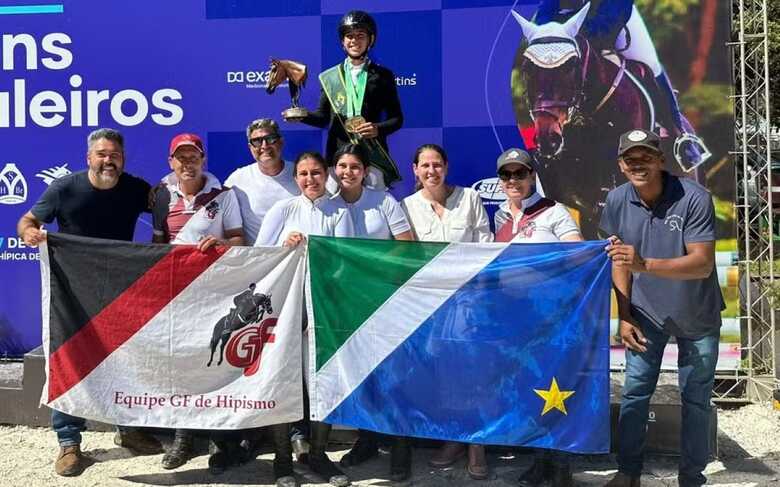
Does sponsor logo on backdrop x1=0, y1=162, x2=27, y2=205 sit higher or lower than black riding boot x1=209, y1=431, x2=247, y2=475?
higher

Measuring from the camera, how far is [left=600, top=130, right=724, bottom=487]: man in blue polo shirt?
3316 millimetres

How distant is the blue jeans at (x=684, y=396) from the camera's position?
3.45 m

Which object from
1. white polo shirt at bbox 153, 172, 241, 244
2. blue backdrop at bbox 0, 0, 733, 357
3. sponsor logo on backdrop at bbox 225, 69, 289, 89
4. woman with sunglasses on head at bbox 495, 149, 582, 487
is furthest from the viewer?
sponsor logo on backdrop at bbox 225, 69, 289, 89

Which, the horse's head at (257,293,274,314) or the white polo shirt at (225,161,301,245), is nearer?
the horse's head at (257,293,274,314)

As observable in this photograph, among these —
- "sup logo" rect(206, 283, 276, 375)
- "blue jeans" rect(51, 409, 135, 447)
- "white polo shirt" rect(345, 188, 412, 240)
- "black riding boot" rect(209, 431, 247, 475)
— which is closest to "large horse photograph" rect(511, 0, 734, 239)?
"white polo shirt" rect(345, 188, 412, 240)

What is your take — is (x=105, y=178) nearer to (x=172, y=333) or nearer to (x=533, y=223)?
(x=172, y=333)

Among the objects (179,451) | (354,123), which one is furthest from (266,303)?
(354,123)

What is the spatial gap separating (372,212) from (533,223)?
0.87 m

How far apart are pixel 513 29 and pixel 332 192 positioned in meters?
2.17

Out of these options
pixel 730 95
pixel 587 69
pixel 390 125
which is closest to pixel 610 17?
pixel 587 69

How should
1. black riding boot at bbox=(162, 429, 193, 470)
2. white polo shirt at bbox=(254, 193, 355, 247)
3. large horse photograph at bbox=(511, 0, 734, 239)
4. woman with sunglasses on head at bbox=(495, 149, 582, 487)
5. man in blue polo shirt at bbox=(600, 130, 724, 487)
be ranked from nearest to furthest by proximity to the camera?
man in blue polo shirt at bbox=(600, 130, 724, 487), woman with sunglasses on head at bbox=(495, 149, 582, 487), white polo shirt at bbox=(254, 193, 355, 247), black riding boot at bbox=(162, 429, 193, 470), large horse photograph at bbox=(511, 0, 734, 239)

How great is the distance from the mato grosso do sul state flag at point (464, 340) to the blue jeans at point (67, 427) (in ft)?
4.73

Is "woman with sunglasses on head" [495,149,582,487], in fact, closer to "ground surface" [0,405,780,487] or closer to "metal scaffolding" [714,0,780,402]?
"ground surface" [0,405,780,487]

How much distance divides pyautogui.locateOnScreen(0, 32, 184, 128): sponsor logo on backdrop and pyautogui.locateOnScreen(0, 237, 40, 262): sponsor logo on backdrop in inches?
38.4
